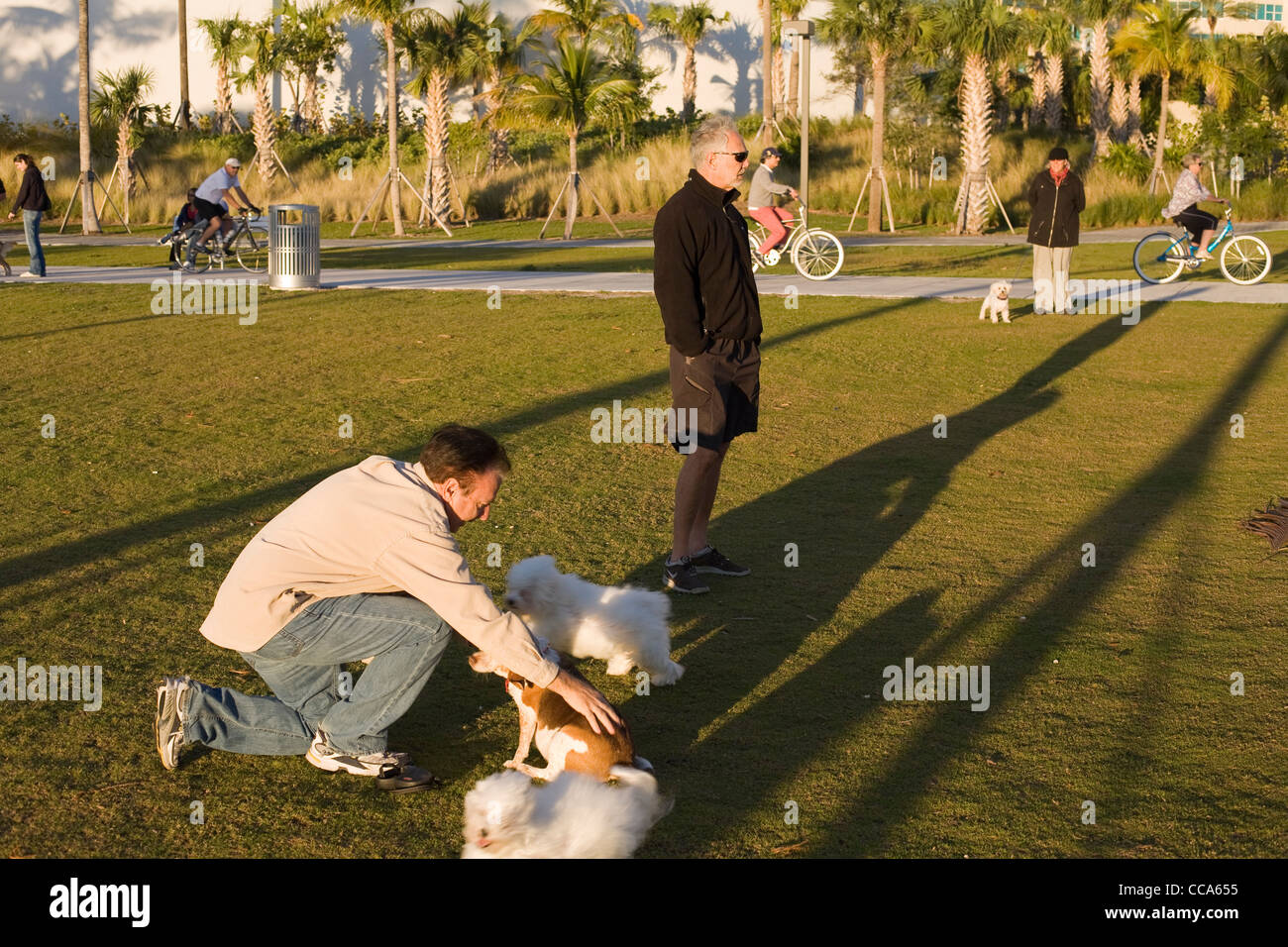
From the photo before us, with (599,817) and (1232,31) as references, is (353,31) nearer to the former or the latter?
(1232,31)

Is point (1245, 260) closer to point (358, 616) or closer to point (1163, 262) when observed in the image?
point (1163, 262)

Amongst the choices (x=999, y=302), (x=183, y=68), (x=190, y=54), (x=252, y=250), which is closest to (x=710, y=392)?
(x=999, y=302)

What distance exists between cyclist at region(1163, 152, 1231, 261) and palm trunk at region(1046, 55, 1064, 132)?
93.0ft

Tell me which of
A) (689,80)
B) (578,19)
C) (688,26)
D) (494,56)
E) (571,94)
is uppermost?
(688,26)

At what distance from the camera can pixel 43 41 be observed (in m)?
45.7

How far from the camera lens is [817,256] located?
→ 1961cm

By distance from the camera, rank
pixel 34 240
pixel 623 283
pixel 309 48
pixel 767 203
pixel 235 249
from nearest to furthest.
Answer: pixel 767 203 < pixel 623 283 < pixel 34 240 < pixel 235 249 < pixel 309 48

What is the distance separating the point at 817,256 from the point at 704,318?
13.8 meters

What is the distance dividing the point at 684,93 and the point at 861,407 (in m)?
40.9

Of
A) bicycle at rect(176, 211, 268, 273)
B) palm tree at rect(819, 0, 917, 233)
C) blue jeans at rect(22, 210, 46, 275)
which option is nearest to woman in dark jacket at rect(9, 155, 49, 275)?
blue jeans at rect(22, 210, 46, 275)

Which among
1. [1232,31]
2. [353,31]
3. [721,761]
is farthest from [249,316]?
[1232,31]

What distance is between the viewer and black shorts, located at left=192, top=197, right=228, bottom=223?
19891 millimetres

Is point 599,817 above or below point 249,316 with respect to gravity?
below

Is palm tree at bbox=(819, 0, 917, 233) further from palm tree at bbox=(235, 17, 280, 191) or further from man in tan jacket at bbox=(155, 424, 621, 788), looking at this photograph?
man in tan jacket at bbox=(155, 424, 621, 788)
